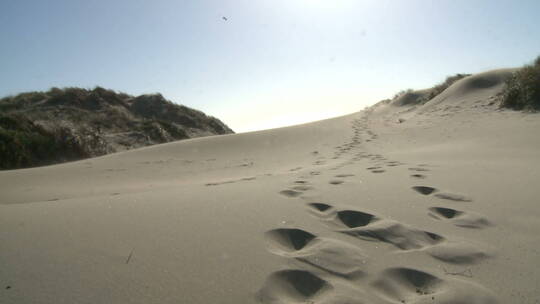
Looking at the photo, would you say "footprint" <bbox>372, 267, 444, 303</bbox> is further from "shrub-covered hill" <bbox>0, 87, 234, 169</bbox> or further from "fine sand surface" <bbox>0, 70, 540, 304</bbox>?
"shrub-covered hill" <bbox>0, 87, 234, 169</bbox>

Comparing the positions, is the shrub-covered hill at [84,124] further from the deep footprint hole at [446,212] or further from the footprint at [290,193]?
the deep footprint hole at [446,212]

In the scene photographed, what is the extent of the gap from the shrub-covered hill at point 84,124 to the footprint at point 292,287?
24.6ft

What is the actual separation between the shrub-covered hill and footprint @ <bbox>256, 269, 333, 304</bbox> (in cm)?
751

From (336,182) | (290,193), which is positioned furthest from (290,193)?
(336,182)

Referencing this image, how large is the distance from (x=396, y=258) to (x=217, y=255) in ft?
2.36

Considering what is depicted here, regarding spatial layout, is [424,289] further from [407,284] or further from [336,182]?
[336,182]

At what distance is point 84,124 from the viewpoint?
11008 millimetres

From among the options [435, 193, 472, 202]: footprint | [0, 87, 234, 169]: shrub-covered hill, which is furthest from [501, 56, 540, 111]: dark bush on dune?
[0, 87, 234, 169]: shrub-covered hill

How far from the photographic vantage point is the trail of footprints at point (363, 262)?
1.07m

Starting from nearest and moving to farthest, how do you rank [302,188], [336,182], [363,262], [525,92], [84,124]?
[363,262], [302,188], [336,182], [525,92], [84,124]

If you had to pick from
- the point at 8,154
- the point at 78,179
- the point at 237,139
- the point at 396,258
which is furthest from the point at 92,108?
the point at 396,258

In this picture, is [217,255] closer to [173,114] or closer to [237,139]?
[237,139]

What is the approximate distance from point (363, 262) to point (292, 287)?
0.33 meters

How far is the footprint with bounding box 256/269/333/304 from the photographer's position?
1.06 meters
